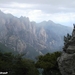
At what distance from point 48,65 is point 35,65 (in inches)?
121

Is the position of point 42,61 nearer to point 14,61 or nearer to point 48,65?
point 48,65

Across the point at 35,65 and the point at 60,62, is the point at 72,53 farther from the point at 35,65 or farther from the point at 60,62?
the point at 35,65

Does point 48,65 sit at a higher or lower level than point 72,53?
lower

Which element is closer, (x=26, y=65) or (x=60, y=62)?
(x=60, y=62)

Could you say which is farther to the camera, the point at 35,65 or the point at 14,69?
the point at 35,65

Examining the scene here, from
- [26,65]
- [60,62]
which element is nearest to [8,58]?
[26,65]

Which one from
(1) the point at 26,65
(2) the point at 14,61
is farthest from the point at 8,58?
(1) the point at 26,65

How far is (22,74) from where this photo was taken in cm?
3806

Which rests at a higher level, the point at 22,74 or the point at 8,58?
the point at 8,58

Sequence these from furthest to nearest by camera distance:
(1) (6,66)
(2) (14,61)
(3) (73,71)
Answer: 1. (2) (14,61)
2. (1) (6,66)
3. (3) (73,71)

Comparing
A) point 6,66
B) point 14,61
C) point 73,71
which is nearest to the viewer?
point 73,71

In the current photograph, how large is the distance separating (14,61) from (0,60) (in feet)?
8.52

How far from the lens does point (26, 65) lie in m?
38.2

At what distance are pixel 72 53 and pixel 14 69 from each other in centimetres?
1030
